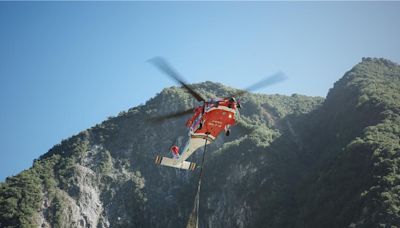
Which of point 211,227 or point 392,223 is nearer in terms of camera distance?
point 392,223

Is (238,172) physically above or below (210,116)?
above

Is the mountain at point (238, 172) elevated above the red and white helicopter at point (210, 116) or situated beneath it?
elevated above

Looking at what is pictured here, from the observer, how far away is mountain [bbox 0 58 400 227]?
231 ft

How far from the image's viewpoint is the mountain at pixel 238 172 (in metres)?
70.4

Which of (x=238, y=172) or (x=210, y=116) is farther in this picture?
(x=238, y=172)

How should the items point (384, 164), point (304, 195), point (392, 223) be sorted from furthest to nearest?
point (304, 195)
point (384, 164)
point (392, 223)

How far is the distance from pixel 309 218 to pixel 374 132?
1803cm

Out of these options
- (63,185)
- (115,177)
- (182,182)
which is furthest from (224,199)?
(63,185)

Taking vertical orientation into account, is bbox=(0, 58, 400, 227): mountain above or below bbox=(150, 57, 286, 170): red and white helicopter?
above

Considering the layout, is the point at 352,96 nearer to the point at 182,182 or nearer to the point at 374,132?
the point at 374,132

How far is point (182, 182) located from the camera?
101125 millimetres

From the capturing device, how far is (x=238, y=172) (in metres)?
94.8

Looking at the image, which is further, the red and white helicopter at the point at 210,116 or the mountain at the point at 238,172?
the mountain at the point at 238,172

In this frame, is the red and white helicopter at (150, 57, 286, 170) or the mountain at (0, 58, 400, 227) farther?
the mountain at (0, 58, 400, 227)
